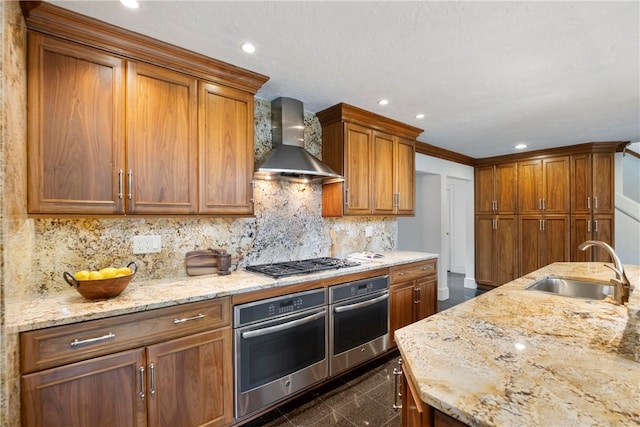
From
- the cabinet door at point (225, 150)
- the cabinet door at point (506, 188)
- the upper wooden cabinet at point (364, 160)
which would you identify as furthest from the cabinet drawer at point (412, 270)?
the cabinet door at point (506, 188)

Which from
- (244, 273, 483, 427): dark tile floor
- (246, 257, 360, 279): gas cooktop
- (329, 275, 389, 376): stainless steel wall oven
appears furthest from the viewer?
(329, 275, 389, 376): stainless steel wall oven

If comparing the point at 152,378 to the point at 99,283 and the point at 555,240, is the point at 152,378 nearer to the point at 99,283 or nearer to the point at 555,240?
the point at 99,283

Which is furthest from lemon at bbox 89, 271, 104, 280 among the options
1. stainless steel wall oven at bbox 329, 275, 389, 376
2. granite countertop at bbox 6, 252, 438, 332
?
stainless steel wall oven at bbox 329, 275, 389, 376

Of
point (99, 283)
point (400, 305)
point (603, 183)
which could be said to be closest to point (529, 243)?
point (603, 183)

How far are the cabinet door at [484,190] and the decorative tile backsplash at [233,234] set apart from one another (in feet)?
8.61

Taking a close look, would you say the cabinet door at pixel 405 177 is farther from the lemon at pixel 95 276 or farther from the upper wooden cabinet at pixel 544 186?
the lemon at pixel 95 276

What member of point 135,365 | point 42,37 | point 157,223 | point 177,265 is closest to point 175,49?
point 42,37

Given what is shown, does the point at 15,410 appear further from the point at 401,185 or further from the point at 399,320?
the point at 401,185

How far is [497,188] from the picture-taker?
17.6 feet

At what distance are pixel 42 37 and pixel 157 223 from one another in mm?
1196

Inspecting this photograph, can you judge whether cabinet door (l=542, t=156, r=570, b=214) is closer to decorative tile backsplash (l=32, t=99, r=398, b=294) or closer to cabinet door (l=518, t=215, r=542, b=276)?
cabinet door (l=518, t=215, r=542, b=276)

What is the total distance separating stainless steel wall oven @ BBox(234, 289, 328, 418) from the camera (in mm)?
1896

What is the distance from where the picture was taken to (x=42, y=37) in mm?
1553

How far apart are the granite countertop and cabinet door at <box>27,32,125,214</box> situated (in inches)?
19.6
